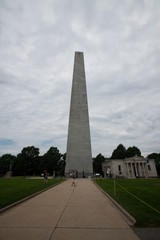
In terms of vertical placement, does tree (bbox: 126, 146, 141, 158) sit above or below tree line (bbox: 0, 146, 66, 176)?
above

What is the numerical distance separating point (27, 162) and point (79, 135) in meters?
37.6

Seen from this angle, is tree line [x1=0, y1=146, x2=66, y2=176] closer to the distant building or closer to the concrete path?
the distant building

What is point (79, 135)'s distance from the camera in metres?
36.8

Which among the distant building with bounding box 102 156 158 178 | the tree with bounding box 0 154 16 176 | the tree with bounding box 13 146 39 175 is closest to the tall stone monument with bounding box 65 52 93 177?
the distant building with bounding box 102 156 158 178

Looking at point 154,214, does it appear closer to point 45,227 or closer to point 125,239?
point 125,239

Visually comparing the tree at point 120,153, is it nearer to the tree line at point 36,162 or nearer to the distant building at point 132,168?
the distant building at point 132,168

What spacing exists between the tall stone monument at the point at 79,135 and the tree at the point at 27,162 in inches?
1325

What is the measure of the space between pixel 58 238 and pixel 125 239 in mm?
1880

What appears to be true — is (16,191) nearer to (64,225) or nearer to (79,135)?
(64,225)

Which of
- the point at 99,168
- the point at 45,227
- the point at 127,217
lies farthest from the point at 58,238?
the point at 99,168

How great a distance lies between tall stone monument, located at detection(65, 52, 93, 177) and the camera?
3444 centimetres

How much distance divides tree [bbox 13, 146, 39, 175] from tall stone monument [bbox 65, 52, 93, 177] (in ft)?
110

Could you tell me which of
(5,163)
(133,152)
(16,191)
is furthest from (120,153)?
(16,191)

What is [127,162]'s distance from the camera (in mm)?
53094
